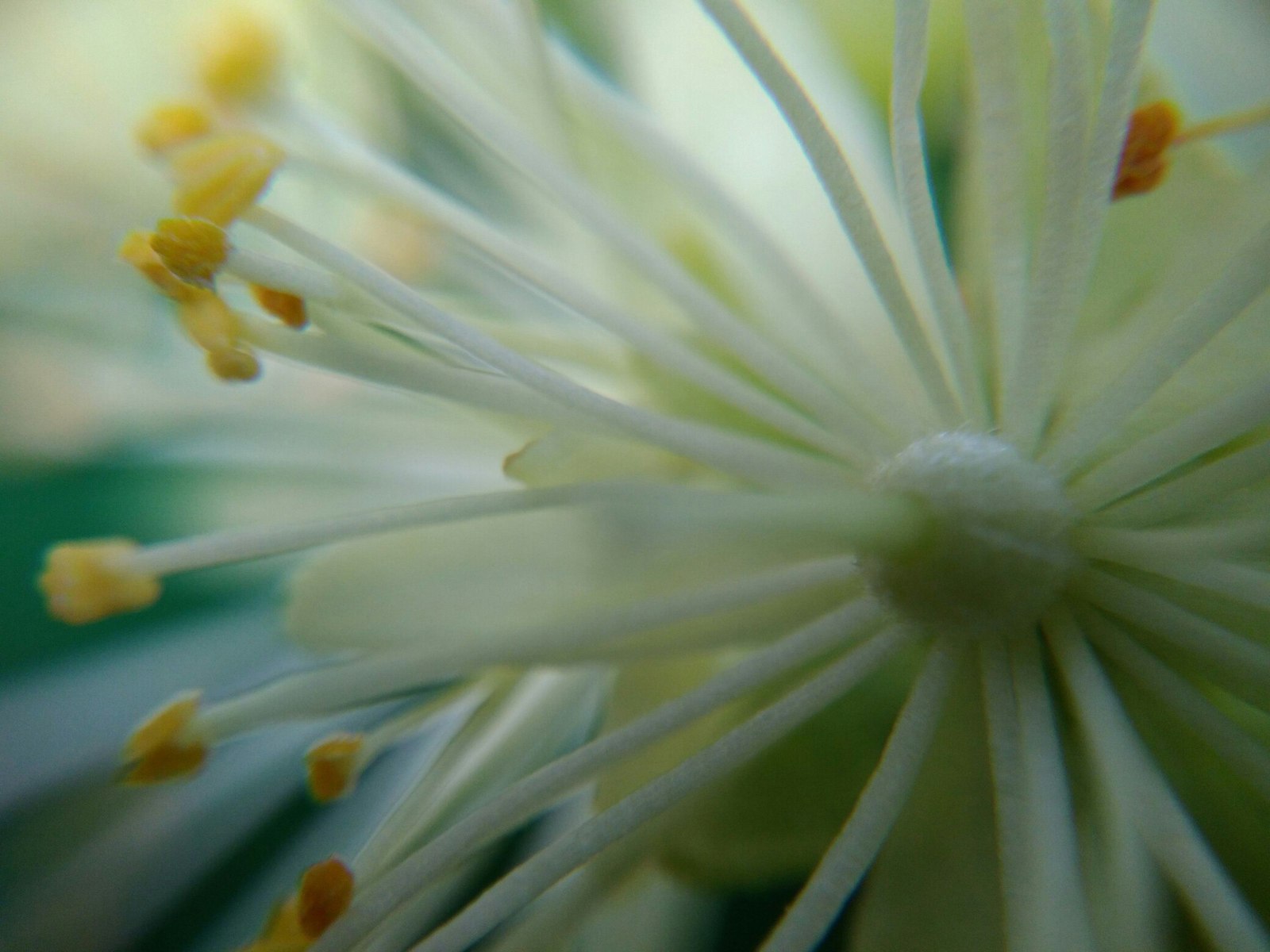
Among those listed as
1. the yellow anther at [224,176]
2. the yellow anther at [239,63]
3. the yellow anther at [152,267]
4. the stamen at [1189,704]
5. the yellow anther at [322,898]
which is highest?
the yellow anther at [239,63]

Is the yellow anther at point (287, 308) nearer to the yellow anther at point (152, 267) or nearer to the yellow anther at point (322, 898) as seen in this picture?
the yellow anther at point (152, 267)

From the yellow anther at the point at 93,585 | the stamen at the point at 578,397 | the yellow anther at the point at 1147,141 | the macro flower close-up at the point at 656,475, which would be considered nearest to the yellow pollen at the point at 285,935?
the macro flower close-up at the point at 656,475

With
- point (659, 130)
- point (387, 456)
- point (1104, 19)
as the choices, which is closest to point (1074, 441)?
point (1104, 19)

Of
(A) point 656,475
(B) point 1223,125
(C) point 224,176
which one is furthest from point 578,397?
(B) point 1223,125

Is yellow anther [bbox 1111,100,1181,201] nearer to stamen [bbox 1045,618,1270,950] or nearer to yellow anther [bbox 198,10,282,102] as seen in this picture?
stamen [bbox 1045,618,1270,950]

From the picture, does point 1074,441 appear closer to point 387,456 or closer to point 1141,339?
point 1141,339

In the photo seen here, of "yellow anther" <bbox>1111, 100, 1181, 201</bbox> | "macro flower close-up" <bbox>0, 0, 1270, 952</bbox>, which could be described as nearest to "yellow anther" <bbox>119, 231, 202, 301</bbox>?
"macro flower close-up" <bbox>0, 0, 1270, 952</bbox>

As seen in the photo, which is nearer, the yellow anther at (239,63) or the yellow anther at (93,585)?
the yellow anther at (93,585)
